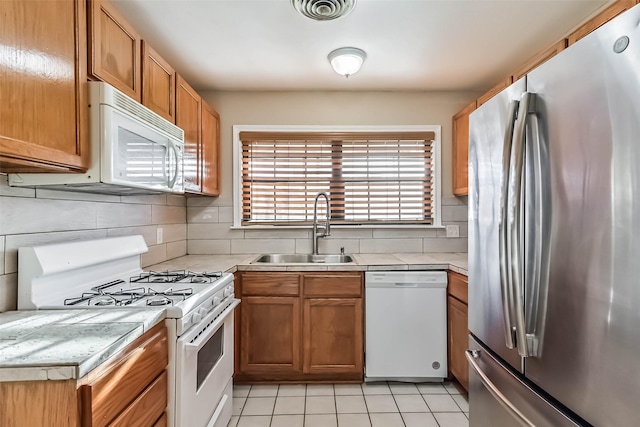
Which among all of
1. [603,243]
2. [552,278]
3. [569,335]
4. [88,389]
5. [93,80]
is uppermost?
[93,80]

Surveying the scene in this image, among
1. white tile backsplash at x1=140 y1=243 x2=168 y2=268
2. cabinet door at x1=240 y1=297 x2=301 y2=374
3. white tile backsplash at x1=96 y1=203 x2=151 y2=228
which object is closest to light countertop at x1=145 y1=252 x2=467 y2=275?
white tile backsplash at x1=140 y1=243 x2=168 y2=268

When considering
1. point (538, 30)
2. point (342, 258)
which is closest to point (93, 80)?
point (342, 258)

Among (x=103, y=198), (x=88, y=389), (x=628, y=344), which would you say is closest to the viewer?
(x=628, y=344)

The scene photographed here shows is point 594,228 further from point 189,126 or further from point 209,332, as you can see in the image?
point 189,126

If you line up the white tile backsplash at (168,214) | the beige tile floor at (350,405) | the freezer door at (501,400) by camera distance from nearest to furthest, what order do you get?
the freezer door at (501,400), the beige tile floor at (350,405), the white tile backsplash at (168,214)

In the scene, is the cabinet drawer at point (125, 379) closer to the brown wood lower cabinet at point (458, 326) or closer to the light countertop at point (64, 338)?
the light countertop at point (64, 338)

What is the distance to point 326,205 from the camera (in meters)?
2.90

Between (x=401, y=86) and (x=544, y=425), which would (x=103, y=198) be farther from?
(x=401, y=86)

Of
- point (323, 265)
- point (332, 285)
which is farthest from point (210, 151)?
point (332, 285)

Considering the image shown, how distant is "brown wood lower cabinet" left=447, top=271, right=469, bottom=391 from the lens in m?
2.09

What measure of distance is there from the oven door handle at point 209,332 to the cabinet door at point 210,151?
3.42ft

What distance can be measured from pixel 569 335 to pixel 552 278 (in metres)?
0.14

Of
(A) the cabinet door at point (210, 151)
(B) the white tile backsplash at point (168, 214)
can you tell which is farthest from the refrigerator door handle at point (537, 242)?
(B) the white tile backsplash at point (168, 214)

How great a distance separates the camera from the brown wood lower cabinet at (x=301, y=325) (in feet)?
7.55
